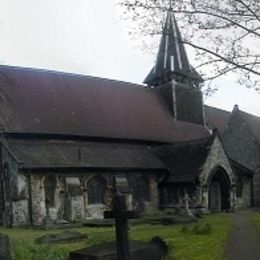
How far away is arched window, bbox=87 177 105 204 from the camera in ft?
97.2

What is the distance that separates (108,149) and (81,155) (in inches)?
115

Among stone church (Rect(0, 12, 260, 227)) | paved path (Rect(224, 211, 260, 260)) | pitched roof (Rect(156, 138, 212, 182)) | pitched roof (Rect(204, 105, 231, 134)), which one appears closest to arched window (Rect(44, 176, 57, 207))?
stone church (Rect(0, 12, 260, 227))

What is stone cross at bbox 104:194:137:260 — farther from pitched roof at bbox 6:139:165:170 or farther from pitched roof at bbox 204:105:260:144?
pitched roof at bbox 204:105:260:144

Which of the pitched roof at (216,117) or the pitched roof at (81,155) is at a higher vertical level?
the pitched roof at (216,117)

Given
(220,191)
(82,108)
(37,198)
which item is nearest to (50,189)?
(37,198)

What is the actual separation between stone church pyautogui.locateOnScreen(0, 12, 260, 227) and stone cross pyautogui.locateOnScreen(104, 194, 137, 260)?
15796 millimetres

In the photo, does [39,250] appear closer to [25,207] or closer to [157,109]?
[25,207]

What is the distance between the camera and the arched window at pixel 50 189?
2761 cm

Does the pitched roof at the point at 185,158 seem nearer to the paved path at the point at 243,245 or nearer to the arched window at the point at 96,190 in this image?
the arched window at the point at 96,190

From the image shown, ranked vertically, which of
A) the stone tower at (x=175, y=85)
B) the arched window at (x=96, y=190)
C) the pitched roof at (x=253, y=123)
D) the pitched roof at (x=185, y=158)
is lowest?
the arched window at (x=96, y=190)

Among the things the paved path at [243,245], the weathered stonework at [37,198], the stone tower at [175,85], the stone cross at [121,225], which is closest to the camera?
the stone cross at [121,225]

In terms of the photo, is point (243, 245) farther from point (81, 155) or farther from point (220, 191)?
point (220, 191)

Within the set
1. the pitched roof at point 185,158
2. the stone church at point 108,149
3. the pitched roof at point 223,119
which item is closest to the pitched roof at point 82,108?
the stone church at point 108,149

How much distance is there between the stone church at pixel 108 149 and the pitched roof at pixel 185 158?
3.3 inches
